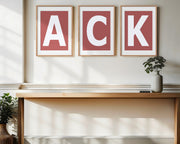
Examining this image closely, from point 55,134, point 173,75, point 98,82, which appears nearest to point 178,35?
point 173,75

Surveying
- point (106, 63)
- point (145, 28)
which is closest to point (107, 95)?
point (106, 63)

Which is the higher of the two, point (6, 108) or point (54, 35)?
point (54, 35)

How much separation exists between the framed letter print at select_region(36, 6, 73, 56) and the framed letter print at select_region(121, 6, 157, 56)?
0.64 m

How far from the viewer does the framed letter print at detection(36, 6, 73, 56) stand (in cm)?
307

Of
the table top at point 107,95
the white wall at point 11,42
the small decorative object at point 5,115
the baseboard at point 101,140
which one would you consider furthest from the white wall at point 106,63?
the baseboard at point 101,140

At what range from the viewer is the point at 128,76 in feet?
10.2

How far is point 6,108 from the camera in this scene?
2.93 metres

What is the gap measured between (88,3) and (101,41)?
47 cm

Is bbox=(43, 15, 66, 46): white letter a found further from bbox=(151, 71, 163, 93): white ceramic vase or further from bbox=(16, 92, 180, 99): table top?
bbox=(151, 71, 163, 93): white ceramic vase

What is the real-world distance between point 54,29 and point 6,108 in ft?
3.41

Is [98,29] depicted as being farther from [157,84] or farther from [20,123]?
[20,123]

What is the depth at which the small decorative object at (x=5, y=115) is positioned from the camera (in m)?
2.85

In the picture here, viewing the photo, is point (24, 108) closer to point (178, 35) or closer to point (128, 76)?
point (128, 76)

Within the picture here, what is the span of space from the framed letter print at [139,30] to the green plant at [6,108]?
4.70 feet
